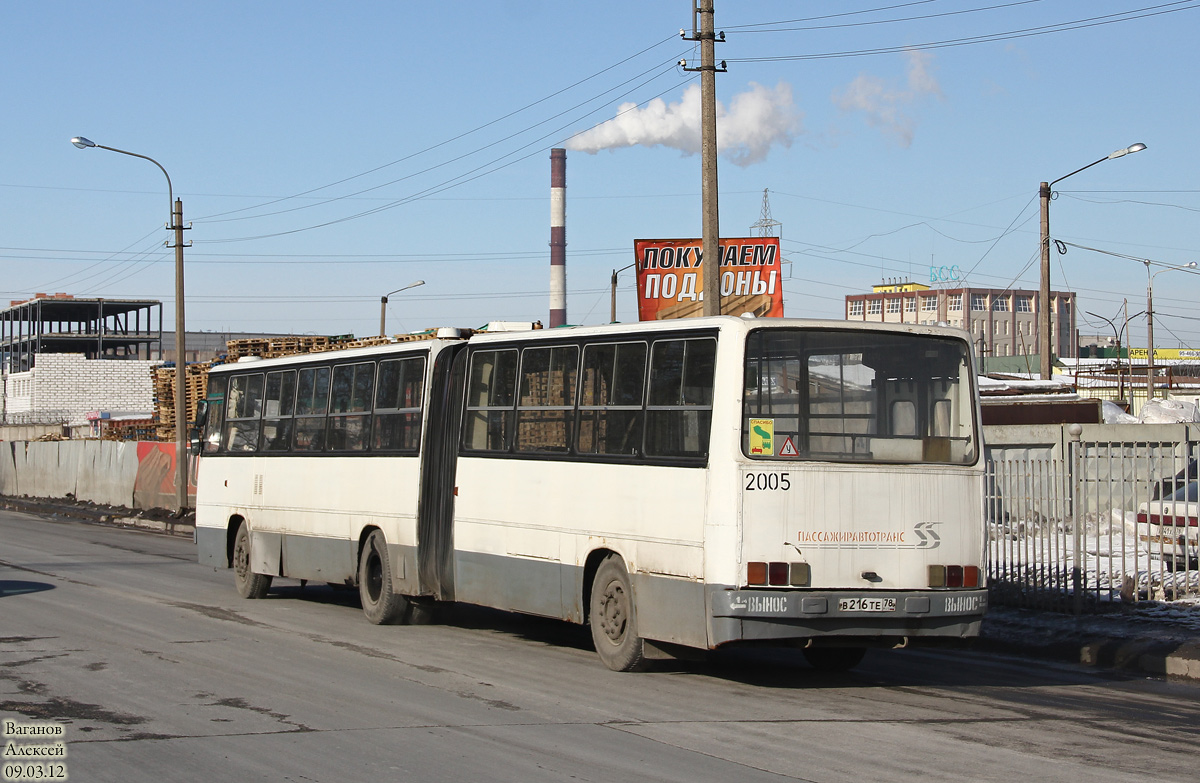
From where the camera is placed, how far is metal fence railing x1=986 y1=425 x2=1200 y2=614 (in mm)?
13148

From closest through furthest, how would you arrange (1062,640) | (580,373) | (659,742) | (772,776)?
(772,776), (659,742), (580,373), (1062,640)

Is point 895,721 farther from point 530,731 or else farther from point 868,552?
point 530,731

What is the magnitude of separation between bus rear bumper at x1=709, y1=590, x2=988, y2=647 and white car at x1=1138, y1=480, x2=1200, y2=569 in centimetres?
371

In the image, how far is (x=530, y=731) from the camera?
8.34 metres

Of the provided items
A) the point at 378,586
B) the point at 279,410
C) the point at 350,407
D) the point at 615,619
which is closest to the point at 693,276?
the point at 279,410

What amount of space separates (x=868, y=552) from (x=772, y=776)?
3.31 m

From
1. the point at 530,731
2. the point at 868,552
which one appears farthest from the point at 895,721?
the point at 530,731

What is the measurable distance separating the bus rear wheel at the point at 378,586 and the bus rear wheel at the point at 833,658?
15.8 ft

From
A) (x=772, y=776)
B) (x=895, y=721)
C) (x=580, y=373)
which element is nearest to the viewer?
(x=772, y=776)

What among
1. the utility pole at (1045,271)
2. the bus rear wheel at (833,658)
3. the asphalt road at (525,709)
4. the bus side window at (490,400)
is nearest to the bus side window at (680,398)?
the asphalt road at (525,709)

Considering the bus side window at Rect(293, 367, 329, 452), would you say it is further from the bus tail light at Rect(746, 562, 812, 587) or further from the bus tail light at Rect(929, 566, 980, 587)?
the bus tail light at Rect(929, 566, 980, 587)

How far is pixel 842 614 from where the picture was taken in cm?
996

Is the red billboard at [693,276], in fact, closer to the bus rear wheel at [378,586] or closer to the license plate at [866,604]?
the bus rear wheel at [378,586]

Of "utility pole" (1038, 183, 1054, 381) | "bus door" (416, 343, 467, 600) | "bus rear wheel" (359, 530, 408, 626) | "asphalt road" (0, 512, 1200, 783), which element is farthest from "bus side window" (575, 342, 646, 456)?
"utility pole" (1038, 183, 1054, 381)
